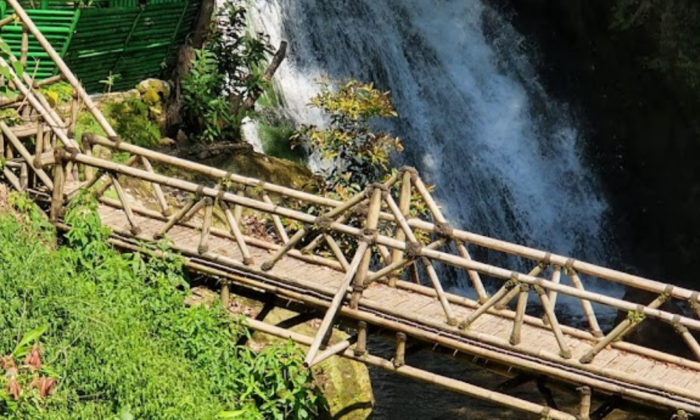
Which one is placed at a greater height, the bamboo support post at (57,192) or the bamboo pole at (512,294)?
the bamboo pole at (512,294)

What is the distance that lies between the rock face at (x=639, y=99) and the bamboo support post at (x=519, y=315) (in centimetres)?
1295

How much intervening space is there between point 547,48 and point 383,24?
4066 mm

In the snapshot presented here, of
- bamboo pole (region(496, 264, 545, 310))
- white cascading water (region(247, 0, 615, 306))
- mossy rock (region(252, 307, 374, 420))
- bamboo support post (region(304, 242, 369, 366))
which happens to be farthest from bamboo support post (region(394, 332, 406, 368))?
white cascading water (region(247, 0, 615, 306))

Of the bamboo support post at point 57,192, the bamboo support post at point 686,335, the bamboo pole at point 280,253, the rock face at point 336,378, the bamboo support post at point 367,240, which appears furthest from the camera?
the rock face at point 336,378

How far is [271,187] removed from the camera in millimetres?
12406

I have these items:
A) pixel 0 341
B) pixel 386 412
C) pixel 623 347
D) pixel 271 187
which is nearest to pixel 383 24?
pixel 386 412

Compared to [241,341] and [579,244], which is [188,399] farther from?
[579,244]

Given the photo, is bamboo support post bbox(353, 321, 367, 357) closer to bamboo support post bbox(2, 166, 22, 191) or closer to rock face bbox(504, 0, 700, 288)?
bamboo support post bbox(2, 166, 22, 191)

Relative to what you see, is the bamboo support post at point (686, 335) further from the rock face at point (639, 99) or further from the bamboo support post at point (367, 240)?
the rock face at point (639, 99)

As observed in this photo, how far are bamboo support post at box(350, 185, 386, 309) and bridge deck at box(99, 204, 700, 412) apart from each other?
0.12 meters

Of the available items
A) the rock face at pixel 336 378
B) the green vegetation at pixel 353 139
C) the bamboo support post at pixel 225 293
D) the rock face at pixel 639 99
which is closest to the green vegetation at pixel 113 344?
the bamboo support post at pixel 225 293

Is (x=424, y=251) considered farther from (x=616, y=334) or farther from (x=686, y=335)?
(x=686, y=335)

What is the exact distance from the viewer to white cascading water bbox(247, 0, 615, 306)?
21891 millimetres

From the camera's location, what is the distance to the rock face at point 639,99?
76.7ft
